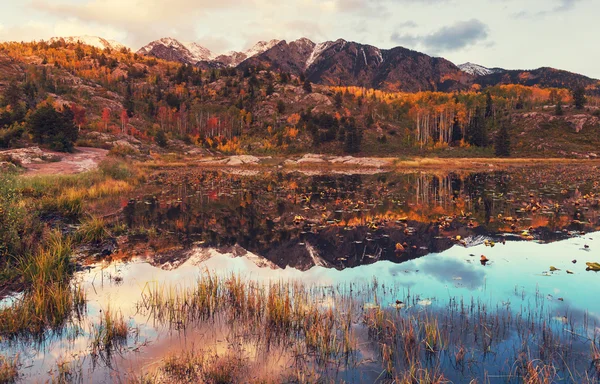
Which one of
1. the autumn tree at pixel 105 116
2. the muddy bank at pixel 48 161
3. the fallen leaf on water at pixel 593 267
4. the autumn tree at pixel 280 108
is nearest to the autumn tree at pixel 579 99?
the autumn tree at pixel 280 108

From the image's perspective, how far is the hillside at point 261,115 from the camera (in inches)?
3900

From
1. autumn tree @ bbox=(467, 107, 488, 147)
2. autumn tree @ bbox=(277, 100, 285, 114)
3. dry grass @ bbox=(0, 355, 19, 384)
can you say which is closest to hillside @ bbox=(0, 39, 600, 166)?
autumn tree @ bbox=(467, 107, 488, 147)

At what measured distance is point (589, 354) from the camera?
6246mm

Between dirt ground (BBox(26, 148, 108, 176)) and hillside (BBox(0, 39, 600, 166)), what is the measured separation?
1447 centimetres

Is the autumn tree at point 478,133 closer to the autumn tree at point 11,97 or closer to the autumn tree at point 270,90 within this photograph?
the autumn tree at point 270,90

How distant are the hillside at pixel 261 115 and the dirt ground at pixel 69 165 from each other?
14.5 m

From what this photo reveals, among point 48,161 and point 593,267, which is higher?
point 48,161

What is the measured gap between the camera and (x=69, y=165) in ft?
136

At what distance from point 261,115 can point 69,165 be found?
10400 cm

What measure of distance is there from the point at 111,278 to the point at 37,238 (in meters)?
4.36

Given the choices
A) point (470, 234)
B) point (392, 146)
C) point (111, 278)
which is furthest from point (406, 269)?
point (392, 146)

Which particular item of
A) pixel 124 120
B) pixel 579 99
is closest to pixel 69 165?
pixel 124 120

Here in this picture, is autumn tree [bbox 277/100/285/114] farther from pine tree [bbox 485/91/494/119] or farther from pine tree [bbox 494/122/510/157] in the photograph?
pine tree [bbox 494/122/510/157]

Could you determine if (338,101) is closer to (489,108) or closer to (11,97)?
(489,108)
